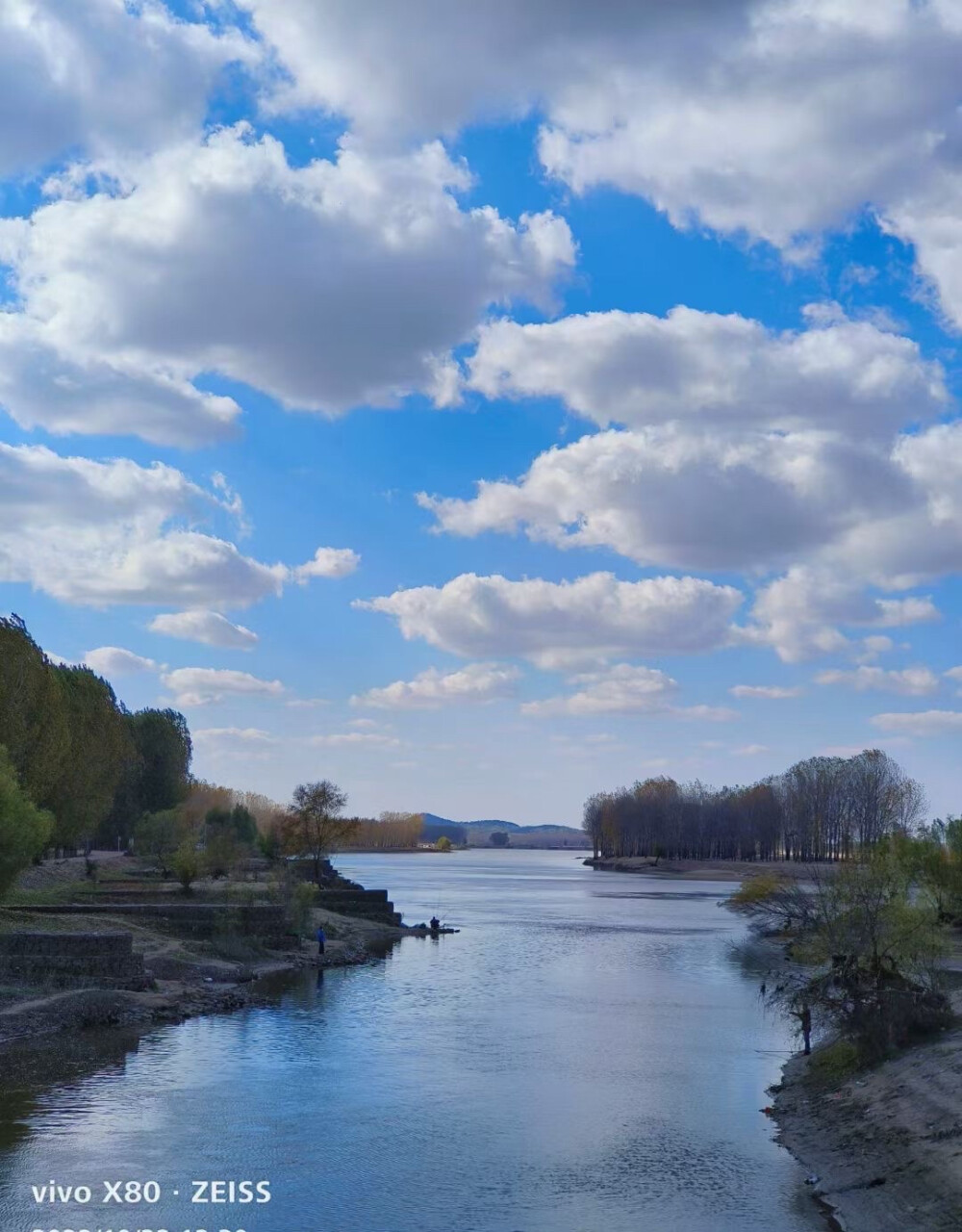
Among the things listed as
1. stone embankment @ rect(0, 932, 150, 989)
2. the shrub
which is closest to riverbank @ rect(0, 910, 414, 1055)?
stone embankment @ rect(0, 932, 150, 989)

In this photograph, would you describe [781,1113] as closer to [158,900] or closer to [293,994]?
[293,994]

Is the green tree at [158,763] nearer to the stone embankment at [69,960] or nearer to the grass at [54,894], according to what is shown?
the grass at [54,894]

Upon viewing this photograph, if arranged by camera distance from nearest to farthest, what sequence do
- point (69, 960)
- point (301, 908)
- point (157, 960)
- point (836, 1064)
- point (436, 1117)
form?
1. point (436, 1117)
2. point (836, 1064)
3. point (69, 960)
4. point (157, 960)
5. point (301, 908)

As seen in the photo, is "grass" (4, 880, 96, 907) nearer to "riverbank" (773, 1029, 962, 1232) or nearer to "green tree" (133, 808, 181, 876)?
"green tree" (133, 808, 181, 876)

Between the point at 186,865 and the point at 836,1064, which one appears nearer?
the point at 836,1064

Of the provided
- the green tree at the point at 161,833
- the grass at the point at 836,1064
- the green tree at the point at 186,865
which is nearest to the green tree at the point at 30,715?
the green tree at the point at 186,865

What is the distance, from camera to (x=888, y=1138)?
1103 inches

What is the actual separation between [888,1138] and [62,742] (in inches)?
2566

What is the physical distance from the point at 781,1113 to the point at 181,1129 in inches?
625

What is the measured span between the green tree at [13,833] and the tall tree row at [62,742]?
18 cm

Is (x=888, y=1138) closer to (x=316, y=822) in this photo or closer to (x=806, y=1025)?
(x=806, y=1025)

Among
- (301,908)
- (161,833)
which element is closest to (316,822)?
(161,833)

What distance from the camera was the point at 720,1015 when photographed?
171 feet

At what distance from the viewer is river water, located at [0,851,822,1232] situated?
83.0ft
